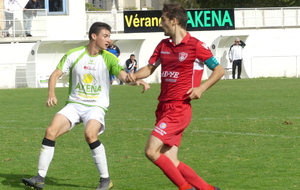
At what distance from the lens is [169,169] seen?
21.7ft

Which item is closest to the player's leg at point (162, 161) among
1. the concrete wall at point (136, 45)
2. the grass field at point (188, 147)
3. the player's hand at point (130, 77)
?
the player's hand at point (130, 77)

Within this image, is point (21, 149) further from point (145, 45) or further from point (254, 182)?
point (145, 45)

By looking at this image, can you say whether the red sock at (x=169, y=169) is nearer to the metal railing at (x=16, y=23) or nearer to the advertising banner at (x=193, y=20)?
the metal railing at (x=16, y=23)

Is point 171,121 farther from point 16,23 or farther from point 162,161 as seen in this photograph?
point 16,23

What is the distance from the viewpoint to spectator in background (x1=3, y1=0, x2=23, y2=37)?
32062 mm

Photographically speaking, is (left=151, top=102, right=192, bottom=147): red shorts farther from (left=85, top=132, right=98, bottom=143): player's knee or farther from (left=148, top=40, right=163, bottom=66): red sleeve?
(left=85, top=132, right=98, bottom=143): player's knee

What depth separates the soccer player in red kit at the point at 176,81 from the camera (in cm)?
661

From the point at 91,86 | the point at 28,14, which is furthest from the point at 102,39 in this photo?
the point at 28,14

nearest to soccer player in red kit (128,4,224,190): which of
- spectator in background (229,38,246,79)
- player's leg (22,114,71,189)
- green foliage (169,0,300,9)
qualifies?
player's leg (22,114,71,189)

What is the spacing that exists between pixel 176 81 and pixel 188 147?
4239 millimetres

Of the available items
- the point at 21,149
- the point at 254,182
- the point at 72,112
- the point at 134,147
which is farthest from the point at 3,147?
the point at 254,182

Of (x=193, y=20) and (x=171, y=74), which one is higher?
(x=193, y=20)

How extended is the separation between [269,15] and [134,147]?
2840cm

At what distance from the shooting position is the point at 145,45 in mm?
35094
